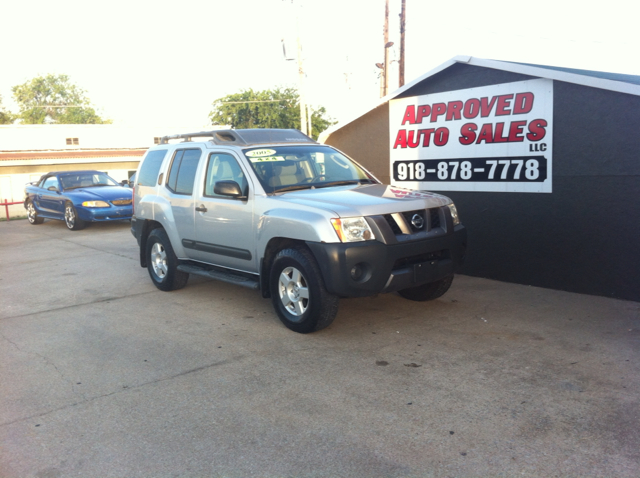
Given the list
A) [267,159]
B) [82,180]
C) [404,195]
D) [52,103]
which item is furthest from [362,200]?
[52,103]

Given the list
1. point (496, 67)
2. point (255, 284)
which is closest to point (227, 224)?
point (255, 284)

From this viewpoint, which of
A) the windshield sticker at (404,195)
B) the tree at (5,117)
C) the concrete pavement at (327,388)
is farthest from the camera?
the tree at (5,117)

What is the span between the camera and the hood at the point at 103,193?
52.4 ft

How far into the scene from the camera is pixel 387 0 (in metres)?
19.9

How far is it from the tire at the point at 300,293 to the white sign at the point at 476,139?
11.3 ft

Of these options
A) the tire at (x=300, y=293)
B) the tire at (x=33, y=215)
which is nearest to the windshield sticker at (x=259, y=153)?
the tire at (x=300, y=293)

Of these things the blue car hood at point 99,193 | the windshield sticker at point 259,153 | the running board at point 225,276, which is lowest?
the running board at point 225,276

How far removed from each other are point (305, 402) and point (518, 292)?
407cm

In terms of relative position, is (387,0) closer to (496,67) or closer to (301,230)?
(496,67)

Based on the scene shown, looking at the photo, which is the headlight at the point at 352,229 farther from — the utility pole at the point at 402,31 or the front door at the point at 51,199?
the utility pole at the point at 402,31

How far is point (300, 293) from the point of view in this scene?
5.90 meters

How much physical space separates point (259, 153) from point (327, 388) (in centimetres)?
309

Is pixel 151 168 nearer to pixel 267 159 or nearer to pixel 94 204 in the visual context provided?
pixel 267 159

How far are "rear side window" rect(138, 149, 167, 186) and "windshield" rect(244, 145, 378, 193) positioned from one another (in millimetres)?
1985
